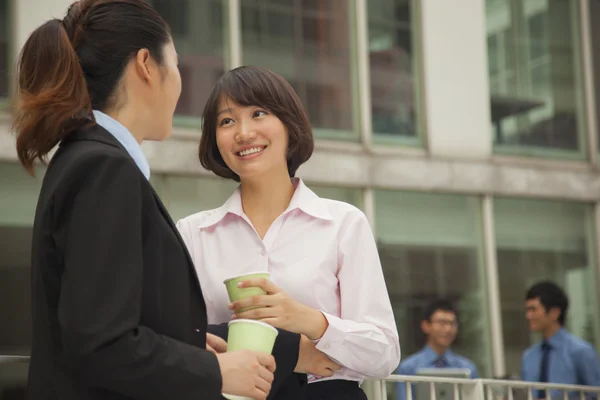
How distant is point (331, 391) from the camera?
267 cm

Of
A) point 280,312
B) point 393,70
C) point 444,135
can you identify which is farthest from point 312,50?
point 280,312

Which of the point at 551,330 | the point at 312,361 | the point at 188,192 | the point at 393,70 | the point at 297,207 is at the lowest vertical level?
the point at 551,330

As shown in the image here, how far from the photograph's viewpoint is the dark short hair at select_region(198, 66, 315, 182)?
289 cm

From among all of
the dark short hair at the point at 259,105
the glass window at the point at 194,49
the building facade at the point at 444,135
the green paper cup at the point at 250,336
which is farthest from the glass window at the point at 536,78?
the green paper cup at the point at 250,336

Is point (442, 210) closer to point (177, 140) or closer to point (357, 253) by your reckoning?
point (177, 140)

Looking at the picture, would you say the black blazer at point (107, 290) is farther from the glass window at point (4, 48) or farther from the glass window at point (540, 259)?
the glass window at point (540, 259)

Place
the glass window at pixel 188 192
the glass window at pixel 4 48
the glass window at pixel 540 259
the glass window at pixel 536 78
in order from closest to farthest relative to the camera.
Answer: the glass window at pixel 4 48, the glass window at pixel 188 192, the glass window at pixel 540 259, the glass window at pixel 536 78

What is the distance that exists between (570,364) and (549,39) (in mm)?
4853

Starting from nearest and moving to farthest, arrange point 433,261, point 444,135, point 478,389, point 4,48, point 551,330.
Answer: point 478,389 → point 551,330 → point 4,48 → point 433,261 → point 444,135

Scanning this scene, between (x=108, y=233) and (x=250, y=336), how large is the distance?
0.42 m

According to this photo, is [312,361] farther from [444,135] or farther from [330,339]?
[444,135]

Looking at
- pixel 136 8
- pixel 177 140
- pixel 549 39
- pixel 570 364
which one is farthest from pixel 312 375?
pixel 549 39

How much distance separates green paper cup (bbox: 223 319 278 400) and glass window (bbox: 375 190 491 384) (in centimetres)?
767

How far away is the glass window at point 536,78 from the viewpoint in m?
10.8
